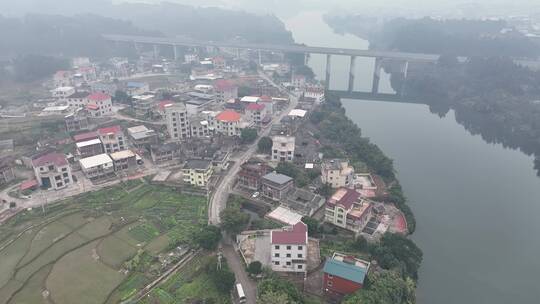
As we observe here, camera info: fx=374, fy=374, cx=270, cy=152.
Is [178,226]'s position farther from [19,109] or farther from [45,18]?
[45,18]

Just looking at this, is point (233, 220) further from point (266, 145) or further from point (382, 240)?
point (266, 145)

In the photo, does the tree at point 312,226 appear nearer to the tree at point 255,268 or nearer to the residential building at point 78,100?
the tree at point 255,268

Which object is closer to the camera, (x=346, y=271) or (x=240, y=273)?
(x=346, y=271)

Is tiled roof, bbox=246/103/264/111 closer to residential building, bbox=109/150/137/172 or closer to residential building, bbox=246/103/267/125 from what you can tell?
residential building, bbox=246/103/267/125

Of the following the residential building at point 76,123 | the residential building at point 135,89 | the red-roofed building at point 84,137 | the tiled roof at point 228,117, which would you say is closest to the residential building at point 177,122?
the tiled roof at point 228,117

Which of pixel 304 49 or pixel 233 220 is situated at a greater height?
pixel 304 49

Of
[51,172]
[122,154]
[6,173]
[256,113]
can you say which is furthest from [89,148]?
[256,113]

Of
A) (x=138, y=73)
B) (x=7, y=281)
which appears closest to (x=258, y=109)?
(x=7, y=281)
